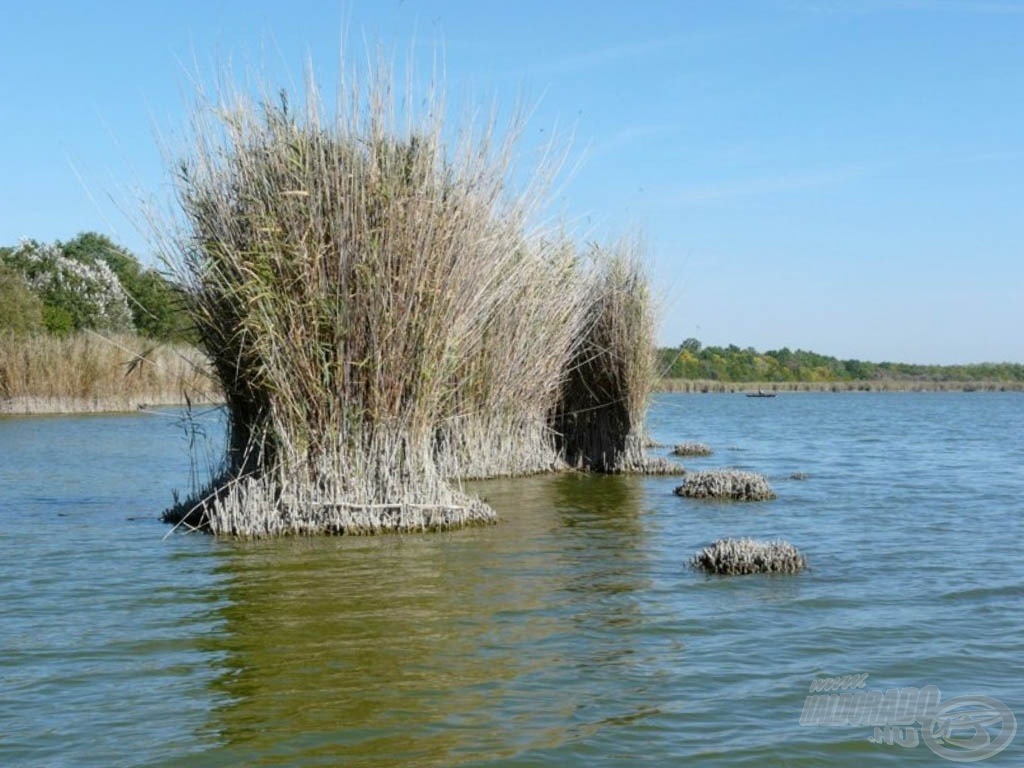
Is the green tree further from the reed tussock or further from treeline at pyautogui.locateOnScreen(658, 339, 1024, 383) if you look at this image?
treeline at pyautogui.locateOnScreen(658, 339, 1024, 383)

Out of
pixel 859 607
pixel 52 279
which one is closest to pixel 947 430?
pixel 859 607

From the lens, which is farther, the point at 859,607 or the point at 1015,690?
the point at 859,607

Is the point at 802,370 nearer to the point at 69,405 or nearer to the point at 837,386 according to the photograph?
the point at 837,386

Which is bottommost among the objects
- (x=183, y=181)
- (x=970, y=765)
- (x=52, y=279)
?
(x=970, y=765)

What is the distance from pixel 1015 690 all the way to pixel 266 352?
6.78 m

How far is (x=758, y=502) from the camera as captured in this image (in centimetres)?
1503

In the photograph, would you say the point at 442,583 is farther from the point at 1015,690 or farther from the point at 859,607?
the point at 1015,690

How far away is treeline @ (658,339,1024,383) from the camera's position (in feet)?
299

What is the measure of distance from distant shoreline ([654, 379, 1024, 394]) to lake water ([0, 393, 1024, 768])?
2632 inches

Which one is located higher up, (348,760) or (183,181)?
(183,181)

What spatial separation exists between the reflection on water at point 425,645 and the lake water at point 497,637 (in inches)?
0.9

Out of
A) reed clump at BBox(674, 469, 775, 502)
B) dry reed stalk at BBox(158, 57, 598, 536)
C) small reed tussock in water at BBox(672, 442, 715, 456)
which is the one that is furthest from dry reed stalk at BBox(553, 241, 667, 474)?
dry reed stalk at BBox(158, 57, 598, 536)

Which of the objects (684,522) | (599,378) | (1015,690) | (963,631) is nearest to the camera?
(1015,690)

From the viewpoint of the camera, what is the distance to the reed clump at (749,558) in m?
9.54
